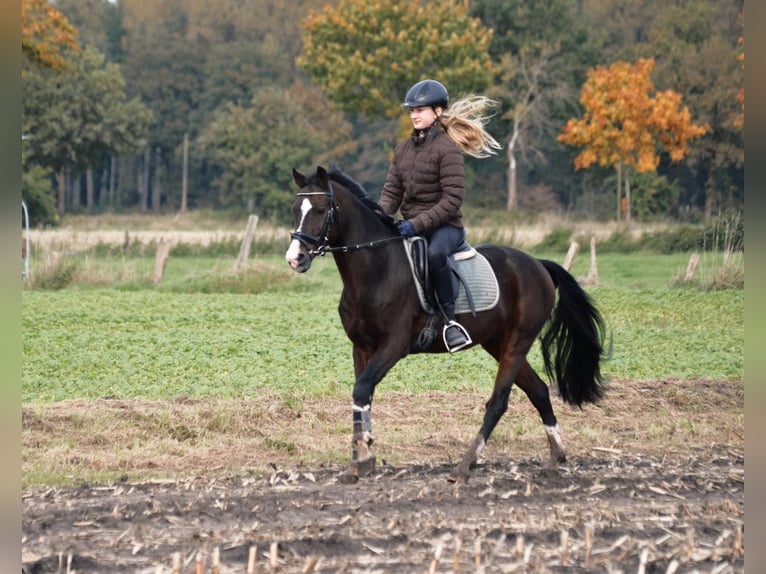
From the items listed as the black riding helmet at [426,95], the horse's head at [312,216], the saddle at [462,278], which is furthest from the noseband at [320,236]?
the black riding helmet at [426,95]

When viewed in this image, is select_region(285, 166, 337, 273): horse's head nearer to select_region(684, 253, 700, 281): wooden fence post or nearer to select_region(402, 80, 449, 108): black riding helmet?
select_region(402, 80, 449, 108): black riding helmet

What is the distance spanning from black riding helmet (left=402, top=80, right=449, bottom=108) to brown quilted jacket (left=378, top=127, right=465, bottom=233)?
0.23 m

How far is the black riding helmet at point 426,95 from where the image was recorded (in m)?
8.91

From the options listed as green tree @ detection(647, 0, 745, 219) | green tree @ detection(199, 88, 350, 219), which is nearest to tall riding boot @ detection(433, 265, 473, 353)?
green tree @ detection(647, 0, 745, 219)

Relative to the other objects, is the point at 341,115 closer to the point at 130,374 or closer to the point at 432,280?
the point at 130,374

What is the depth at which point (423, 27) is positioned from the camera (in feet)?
188

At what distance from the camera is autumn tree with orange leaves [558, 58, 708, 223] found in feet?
167

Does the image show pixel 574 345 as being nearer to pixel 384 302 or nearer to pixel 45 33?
pixel 384 302

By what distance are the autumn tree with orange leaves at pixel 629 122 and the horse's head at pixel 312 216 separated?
4410cm

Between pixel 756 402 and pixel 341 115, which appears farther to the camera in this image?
pixel 341 115

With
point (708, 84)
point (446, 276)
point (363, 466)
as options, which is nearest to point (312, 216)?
point (446, 276)

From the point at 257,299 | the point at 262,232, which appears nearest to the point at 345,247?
the point at 257,299

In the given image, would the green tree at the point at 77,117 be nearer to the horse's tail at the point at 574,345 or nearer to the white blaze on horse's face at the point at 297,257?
the horse's tail at the point at 574,345

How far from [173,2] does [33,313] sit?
8344 cm
